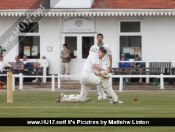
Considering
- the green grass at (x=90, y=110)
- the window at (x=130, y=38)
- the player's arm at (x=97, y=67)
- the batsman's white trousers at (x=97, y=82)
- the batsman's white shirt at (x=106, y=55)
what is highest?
the window at (x=130, y=38)

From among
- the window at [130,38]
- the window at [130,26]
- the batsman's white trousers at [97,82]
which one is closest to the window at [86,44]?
the window at [130,38]

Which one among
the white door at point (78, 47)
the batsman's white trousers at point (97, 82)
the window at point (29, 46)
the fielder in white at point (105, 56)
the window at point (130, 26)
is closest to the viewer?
the batsman's white trousers at point (97, 82)

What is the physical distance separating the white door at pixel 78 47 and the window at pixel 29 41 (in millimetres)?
1447

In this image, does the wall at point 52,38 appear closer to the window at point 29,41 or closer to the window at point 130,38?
the window at point 29,41

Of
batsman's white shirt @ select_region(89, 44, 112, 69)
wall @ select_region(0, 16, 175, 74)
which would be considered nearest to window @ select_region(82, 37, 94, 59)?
wall @ select_region(0, 16, 175, 74)

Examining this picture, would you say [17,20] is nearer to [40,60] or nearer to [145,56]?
[40,60]

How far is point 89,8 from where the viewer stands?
36188 mm

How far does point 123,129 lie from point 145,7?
21665 millimetres

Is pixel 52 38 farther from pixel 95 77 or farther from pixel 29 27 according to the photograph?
pixel 95 77

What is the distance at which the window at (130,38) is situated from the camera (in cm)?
3709

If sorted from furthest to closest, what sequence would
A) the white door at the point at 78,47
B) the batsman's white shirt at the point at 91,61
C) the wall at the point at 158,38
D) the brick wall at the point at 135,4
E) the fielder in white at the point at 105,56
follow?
the white door at the point at 78,47 → the wall at the point at 158,38 → the brick wall at the point at 135,4 → the fielder in white at the point at 105,56 → the batsman's white shirt at the point at 91,61

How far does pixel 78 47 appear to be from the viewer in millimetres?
37188

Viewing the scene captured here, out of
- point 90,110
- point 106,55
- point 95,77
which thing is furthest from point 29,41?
point 90,110

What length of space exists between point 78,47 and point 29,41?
2664 mm
